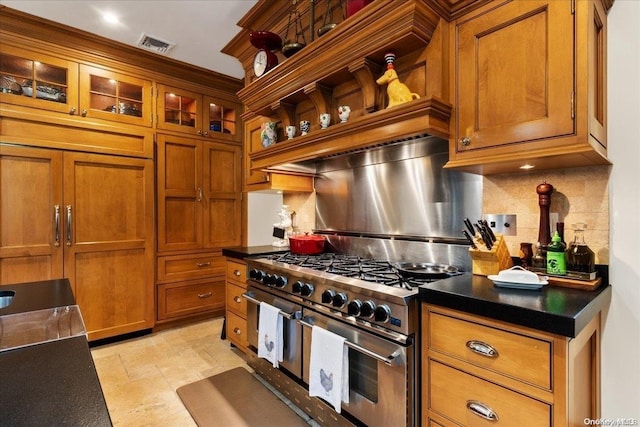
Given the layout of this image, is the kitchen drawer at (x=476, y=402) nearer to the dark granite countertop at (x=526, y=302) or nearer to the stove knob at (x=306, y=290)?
the dark granite countertop at (x=526, y=302)

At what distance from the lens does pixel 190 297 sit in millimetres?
3594

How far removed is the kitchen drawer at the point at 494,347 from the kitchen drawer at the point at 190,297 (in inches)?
116

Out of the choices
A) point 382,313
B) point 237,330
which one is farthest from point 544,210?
point 237,330

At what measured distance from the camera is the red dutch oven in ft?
8.59

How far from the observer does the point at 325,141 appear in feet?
6.70

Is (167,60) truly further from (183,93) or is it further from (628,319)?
(628,319)

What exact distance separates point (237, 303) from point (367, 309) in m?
1.54

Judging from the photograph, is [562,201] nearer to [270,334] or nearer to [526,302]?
[526,302]

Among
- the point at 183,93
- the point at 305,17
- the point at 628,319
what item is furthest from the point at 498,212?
the point at 183,93

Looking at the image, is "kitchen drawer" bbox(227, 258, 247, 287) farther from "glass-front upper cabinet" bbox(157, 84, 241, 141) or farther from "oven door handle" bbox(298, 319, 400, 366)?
"glass-front upper cabinet" bbox(157, 84, 241, 141)

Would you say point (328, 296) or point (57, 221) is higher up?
point (57, 221)

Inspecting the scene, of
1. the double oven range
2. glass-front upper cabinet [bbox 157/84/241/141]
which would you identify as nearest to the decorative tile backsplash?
the double oven range

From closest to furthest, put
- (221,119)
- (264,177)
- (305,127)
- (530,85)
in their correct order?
(530,85), (305,127), (264,177), (221,119)

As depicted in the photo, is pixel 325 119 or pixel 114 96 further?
pixel 114 96
